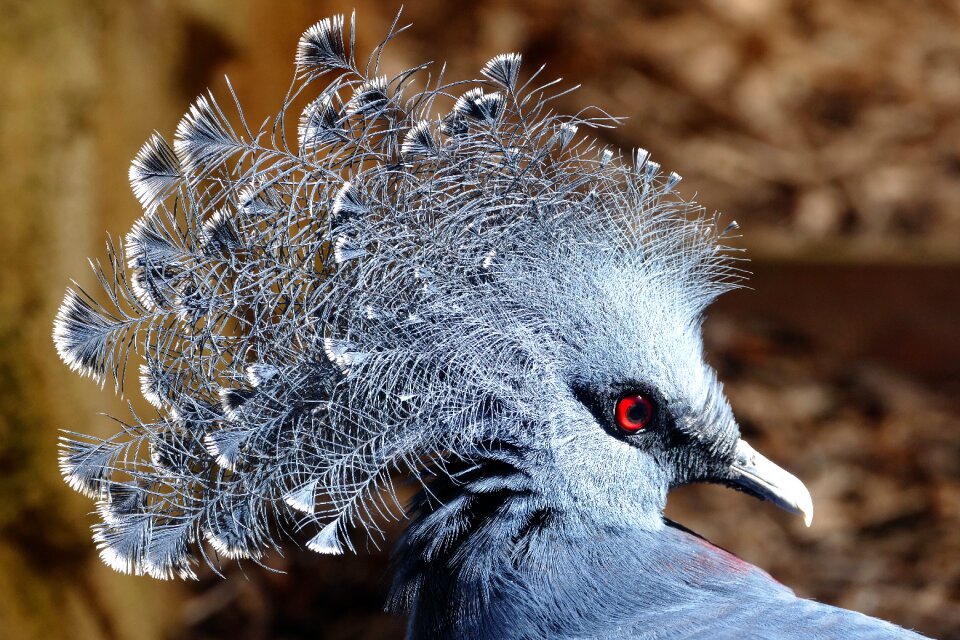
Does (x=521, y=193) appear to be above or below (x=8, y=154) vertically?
below

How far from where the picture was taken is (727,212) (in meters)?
3.96

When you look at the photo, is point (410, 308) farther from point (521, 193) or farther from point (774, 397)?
point (774, 397)

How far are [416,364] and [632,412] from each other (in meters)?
0.38

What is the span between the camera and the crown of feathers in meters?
1.46

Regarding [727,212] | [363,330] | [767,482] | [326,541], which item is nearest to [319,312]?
[363,330]

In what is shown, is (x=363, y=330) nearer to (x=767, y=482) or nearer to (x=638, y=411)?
(x=638, y=411)

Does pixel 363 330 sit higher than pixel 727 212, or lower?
lower

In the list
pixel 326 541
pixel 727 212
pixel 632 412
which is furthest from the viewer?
pixel 727 212

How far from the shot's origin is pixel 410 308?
1478 mm

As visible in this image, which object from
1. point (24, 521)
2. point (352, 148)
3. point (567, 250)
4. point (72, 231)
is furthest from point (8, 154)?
point (567, 250)

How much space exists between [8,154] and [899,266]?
318 centimetres

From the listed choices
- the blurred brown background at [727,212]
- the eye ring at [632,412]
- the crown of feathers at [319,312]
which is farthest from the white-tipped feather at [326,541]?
the blurred brown background at [727,212]

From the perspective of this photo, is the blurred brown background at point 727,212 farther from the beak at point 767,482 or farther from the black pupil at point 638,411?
the beak at point 767,482

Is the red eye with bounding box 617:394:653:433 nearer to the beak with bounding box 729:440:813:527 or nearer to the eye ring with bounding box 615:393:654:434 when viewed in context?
the eye ring with bounding box 615:393:654:434
